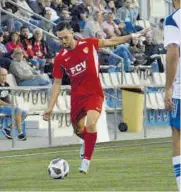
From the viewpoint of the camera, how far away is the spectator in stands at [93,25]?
96.3 feet

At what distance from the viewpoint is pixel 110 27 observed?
3122 centimetres

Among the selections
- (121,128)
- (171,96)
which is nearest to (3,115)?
(121,128)

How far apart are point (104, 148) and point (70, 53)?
551 cm

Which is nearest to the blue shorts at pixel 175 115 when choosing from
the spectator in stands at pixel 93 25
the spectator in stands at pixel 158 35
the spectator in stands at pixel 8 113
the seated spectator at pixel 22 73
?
the spectator in stands at pixel 8 113

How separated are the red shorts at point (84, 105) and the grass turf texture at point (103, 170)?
2.70 feet

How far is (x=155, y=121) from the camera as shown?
1056 inches

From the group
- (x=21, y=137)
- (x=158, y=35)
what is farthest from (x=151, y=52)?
(x=21, y=137)

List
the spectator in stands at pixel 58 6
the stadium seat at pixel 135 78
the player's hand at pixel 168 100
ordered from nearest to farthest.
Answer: the player's hand at pixel 168 100, the stadium seat at pixel 135 78, the spectator in stands at pixel 58 6

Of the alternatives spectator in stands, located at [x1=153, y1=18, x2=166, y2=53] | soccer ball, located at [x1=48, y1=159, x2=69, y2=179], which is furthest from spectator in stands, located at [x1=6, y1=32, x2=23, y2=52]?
soccer ball, located at [x1=48, y1=159, x2=69, y2=179]

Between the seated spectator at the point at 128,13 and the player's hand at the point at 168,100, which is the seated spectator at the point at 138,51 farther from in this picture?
the player's hand at the point at 168,100

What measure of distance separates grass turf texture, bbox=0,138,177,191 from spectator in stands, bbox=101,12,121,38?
9.36 m

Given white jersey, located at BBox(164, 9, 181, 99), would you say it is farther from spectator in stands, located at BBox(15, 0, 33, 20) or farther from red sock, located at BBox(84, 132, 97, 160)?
spectator in stands, located at BBox(15, 0, 33, 20)

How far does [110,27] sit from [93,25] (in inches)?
62.2

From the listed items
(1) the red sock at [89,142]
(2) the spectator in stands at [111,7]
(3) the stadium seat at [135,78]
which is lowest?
(3) the stadium seat at [135,78]
